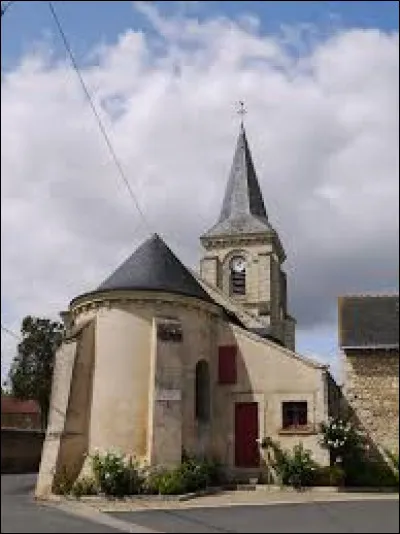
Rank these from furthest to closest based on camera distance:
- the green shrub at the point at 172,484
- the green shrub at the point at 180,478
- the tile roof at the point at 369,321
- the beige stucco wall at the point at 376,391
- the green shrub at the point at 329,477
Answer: the tile roof at the point at 369,321, the beige stucco wall at the point at 376,391, the green shrub at the point at 329,477, the green shrub at the point at 180,478, the green shrub at the point at 172,484

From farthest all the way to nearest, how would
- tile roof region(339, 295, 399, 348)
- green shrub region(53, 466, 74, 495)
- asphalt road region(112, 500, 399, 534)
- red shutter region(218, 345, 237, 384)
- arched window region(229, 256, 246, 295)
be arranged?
arched window region(229, 256, 246, 295)
tile roof region(339, 295, 399, 348)
red shutter region(218, 345, 237, 384)
green shrub region(53, 466, 74, 495)
asphalt road region(112, 500, 399, 534)

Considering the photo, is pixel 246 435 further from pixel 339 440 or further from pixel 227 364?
pixel 339 440

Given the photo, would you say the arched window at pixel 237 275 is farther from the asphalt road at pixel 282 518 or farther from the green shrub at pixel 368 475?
the asphalt road at pixel 282 518

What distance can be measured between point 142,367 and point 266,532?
11019 mm

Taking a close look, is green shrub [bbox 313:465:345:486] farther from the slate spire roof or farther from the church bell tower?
the slate spire roof

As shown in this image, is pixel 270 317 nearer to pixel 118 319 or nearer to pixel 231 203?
pixel 231 203

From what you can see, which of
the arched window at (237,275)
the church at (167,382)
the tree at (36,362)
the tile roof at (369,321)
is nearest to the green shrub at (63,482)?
the church at (167,382)

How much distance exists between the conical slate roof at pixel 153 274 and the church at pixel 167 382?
48 millimetres

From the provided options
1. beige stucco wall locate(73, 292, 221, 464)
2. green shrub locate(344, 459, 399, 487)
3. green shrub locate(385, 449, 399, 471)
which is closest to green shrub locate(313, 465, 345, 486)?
green shrub locate(344, 459, 399, 487)

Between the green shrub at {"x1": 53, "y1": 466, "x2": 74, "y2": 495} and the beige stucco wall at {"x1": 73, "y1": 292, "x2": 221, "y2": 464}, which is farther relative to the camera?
the beige stucco wall at {"x1": 73, "y1": 292, "x2": 221, "y2": 464}

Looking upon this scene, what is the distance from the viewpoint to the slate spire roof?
48.3 meters

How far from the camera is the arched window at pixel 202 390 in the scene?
79.7 feet

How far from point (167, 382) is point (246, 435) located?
4.14 meters

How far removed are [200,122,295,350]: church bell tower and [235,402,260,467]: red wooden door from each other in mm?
20057
